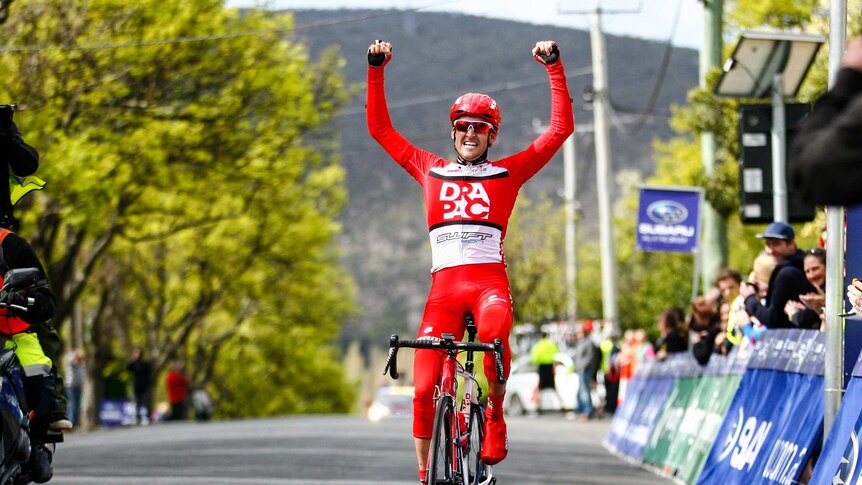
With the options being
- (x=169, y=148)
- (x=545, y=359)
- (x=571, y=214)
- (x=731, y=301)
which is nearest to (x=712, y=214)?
(x=731, y=301)

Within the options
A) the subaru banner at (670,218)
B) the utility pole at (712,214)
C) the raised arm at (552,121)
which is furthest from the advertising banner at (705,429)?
the subaru banner at (670,218)

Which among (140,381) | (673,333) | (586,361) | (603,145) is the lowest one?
(140,381)

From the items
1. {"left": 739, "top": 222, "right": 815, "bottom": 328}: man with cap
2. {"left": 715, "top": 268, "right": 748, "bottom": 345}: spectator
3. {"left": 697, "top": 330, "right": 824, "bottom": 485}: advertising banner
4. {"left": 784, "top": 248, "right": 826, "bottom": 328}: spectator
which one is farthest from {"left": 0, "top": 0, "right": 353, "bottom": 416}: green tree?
{"left": 784, "top": 248, "right": 826, "bottom": 328}: spectator

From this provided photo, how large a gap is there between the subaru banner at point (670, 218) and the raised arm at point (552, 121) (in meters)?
14.8

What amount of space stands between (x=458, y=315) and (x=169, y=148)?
2305cm

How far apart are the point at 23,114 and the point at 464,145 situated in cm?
1822

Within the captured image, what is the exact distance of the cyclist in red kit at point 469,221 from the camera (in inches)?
327

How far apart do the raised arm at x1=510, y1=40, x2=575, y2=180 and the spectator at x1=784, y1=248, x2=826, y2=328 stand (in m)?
2.63

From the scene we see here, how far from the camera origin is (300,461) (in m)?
15.2

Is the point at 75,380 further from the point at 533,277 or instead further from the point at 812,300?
the point at 533,277

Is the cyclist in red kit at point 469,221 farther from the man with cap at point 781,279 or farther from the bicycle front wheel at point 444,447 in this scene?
the man with cap at point 781,279

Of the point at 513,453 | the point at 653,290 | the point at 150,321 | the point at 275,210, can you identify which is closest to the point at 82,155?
the point at 513,453

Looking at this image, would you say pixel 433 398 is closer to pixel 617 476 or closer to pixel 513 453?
pixel 617 476

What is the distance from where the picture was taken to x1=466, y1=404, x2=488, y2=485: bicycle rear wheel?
827cm
